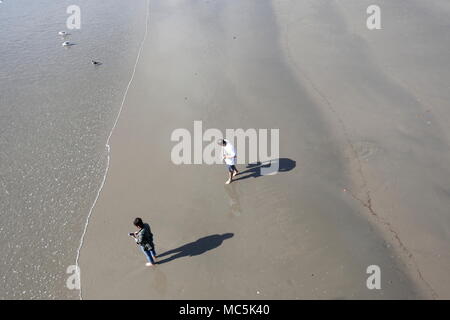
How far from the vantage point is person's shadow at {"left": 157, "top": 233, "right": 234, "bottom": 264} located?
8946mm

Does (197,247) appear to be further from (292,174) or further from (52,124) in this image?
(52,124)

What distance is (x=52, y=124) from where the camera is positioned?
1345 centimetres

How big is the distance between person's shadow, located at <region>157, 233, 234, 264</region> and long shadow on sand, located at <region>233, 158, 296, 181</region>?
221cm

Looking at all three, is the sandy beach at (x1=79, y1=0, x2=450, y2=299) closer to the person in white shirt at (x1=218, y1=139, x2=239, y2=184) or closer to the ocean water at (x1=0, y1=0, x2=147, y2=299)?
the ocean water at (x1=0, y1=0, x2=147, y2=299)

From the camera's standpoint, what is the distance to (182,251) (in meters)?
9.04

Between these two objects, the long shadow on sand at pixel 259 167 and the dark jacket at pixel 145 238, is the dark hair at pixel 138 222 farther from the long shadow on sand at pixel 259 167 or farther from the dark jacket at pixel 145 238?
the long shadow on sand at pixel 259 167

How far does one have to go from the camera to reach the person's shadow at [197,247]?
8.95 metres

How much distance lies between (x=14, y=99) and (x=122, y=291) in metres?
10.9

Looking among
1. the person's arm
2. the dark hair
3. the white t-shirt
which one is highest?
the white t-shirt

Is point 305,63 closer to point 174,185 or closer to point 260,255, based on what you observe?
point 174,185

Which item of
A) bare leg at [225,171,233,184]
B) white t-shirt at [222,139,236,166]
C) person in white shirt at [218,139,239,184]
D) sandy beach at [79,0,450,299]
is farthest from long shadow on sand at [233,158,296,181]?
white t-shirt at [222,139,236,166]

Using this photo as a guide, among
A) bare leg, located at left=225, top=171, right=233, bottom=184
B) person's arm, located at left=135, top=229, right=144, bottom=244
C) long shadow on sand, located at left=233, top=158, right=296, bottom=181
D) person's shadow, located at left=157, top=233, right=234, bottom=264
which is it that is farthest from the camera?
long shadow on sand, located at left=233, top=158, right=296, bottom=181

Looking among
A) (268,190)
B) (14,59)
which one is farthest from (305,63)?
(14,59)

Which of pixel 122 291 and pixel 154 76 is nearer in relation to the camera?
pixel 122 291
